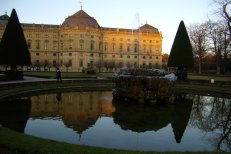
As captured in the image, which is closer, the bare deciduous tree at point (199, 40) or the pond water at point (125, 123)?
the pond water at point (125, 123)

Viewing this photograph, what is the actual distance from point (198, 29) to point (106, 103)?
145 ft

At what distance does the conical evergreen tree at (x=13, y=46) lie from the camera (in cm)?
2616

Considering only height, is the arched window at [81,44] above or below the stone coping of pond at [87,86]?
above

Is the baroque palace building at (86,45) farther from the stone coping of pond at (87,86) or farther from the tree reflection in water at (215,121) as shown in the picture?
the tree reflection in water at (215,121)

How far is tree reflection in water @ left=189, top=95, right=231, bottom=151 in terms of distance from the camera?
8.45 metres

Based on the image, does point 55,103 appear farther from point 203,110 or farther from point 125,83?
point 203,110

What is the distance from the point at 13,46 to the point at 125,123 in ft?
62.7

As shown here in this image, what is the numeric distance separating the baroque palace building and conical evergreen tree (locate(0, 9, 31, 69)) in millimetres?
31822

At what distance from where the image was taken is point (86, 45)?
65625 mm

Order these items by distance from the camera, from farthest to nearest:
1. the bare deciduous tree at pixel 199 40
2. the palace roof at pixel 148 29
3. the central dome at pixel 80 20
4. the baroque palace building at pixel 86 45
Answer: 1. the palace roof at pixel 148 29
2. the central dome at pixel 80 20
3. the baroque palace building at pixel 86 45
4. the bare deciduous tree at pixel 199 40

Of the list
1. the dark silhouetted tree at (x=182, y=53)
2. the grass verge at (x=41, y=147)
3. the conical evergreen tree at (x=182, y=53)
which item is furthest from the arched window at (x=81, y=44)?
the grass verge at (x=41, y=147)

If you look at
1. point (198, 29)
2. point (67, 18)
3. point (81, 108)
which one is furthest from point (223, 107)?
point (67, 18)

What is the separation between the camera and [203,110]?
13.5 m

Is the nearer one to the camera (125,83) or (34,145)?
(34,145)
